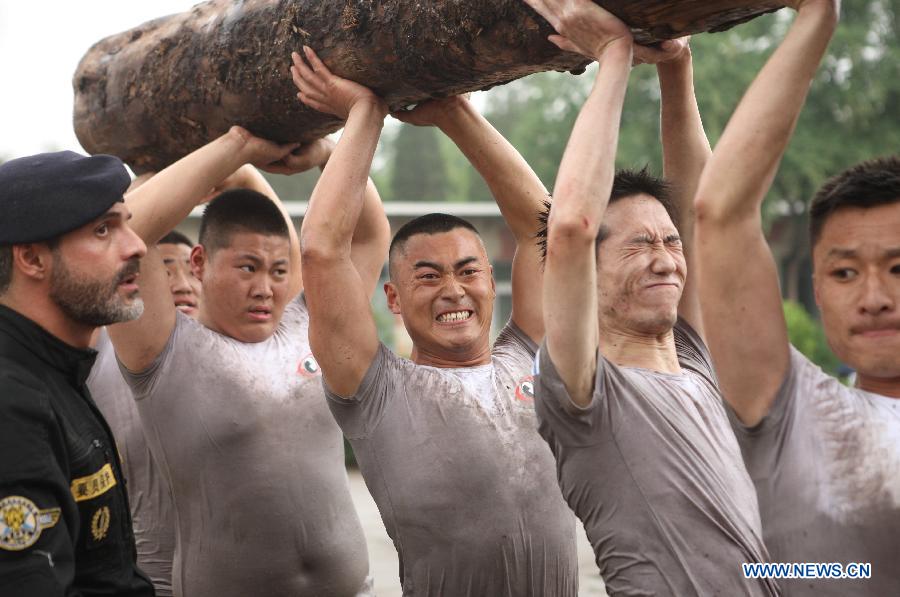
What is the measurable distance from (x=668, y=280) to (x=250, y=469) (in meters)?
1.69

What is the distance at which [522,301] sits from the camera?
355 centimetres

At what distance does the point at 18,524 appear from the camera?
7.39ft

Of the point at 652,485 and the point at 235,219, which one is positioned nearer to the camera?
the point at 652,485

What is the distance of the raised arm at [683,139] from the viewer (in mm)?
3084

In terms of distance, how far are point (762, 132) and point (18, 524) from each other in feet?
5.84

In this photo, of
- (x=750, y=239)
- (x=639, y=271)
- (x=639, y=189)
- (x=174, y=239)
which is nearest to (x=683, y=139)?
(x=639, y=189)

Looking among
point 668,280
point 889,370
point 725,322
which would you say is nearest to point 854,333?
point 889,370

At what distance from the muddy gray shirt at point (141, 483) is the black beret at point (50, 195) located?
65.8 inches

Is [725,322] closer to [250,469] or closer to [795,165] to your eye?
[250,469]

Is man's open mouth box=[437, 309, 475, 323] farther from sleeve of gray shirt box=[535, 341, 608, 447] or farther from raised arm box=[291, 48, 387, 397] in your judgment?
sleeve of gray shirt box=[535, 341, 608, 447]

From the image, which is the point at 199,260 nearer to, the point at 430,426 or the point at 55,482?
the point at 430,426

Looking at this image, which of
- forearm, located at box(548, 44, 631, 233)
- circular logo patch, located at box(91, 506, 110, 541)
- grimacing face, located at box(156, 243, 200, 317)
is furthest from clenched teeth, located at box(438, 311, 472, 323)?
grimacing face, located at box(156, 243, 200, 317)

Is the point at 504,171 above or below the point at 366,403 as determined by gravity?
above

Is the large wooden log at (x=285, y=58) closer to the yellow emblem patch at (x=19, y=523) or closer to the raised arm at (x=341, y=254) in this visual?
the raised arm at (x=341, y=254)
